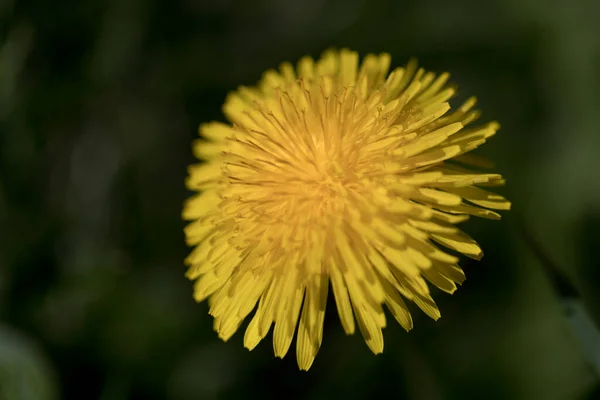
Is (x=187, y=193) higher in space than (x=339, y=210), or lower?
higher

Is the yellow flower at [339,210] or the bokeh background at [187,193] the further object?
the bokeh background at [187,193]

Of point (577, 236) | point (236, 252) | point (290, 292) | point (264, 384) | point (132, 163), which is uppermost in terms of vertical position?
point (132, 163)

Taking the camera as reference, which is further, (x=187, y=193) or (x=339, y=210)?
(x=187, y=193)

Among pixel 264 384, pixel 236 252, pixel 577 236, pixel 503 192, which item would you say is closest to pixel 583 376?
pixel 577 236

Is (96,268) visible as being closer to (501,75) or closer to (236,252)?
(236,252)
